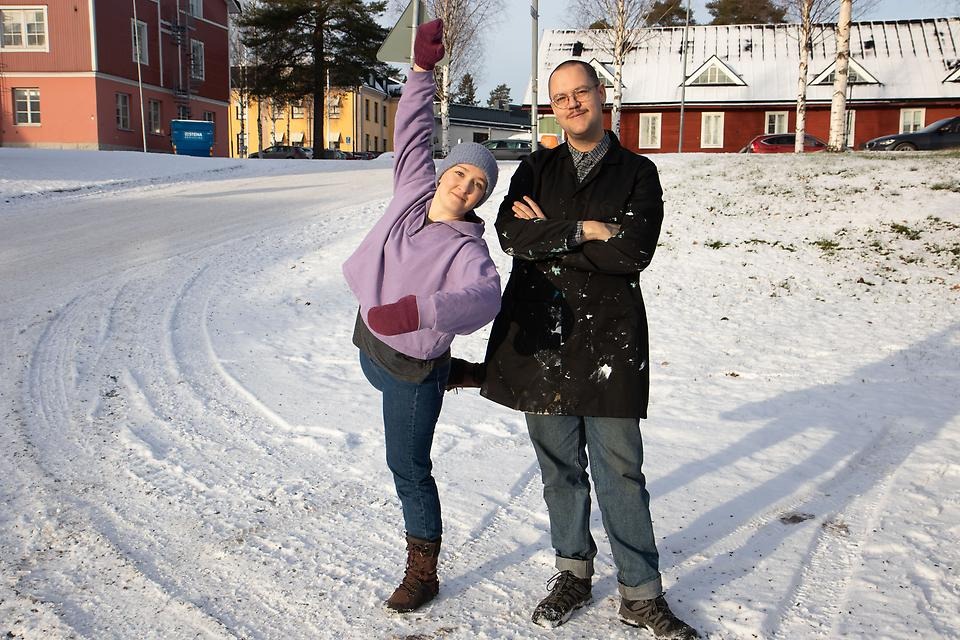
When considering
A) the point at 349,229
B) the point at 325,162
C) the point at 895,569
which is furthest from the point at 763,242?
the point at 325,162

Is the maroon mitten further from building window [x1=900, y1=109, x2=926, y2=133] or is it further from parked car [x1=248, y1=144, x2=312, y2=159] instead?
building window [x1=900, y1=109, x2=926, y2=133]

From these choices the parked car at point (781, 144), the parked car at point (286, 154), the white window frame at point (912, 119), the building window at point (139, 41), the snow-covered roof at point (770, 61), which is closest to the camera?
the parked car at point (781, 144)

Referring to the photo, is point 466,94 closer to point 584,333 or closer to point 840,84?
point 840,84

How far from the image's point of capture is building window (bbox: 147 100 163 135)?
37.8m

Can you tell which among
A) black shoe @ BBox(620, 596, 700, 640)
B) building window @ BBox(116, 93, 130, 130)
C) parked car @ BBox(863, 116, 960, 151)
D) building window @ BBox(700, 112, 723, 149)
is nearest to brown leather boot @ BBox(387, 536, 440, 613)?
black shoe @ BBox(620, 596, 700, 640)

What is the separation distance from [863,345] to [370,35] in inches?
1410

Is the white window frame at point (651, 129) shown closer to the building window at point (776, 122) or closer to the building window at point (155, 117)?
the building window at point (776, 122)

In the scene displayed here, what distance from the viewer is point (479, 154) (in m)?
2.91

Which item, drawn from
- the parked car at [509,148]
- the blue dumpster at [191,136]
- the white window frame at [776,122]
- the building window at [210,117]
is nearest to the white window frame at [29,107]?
the blue dumpster at [191,136]

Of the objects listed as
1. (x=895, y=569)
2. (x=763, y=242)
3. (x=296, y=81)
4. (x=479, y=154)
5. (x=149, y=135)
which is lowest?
(x=895, y=569)

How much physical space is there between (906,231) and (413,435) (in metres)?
9.63

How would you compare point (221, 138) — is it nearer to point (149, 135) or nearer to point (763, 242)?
point (149, 135)

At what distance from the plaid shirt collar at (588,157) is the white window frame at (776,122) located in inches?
1473

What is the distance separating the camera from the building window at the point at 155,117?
37781 millimetres
